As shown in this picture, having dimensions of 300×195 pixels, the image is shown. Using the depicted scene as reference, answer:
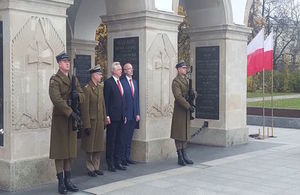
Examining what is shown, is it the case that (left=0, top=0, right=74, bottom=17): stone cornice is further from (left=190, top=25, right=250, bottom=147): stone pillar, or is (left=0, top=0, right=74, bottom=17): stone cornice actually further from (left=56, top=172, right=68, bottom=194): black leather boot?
(left=190, top=25, right=250, bottom=147): stone pillar

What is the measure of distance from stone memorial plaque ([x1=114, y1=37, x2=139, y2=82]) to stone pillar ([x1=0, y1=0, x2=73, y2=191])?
7.39 feet

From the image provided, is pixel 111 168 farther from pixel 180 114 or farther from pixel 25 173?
pixel 25 173

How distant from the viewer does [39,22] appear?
23.3ft

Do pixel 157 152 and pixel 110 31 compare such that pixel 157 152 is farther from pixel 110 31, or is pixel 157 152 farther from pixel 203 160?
pixel 110 31

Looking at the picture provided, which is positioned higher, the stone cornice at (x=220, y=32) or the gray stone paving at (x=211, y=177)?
the stone cornice at (x=220, y=32)

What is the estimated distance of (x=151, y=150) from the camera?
9258 millimetres

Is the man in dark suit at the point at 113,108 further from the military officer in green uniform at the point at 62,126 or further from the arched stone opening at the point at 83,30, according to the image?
the arched stone opening at the point at 83,30

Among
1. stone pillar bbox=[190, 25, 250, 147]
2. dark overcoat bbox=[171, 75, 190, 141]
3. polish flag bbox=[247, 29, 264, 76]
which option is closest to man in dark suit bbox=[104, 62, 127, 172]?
dark overcoat bbox=[171, 75, 190, 141]

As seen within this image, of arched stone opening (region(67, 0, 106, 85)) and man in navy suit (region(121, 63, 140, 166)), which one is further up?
arched stone opening (region(67, 0, 106, 85))

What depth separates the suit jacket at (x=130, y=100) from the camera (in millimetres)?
8555

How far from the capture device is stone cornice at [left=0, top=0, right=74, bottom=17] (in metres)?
6.72

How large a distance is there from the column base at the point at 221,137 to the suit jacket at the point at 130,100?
11.4 ft

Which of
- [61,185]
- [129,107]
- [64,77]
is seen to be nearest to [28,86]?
[64,77]

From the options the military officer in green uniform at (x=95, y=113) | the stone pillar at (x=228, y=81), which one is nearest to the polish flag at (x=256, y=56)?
the stone pillar at (x=228, y=81)
